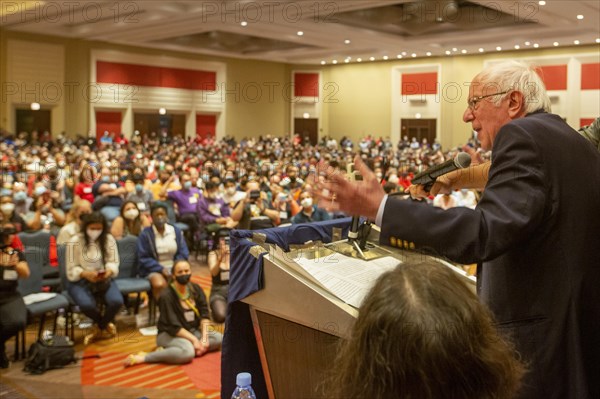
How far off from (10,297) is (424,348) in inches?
201

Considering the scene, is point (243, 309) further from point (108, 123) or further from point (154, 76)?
point (154, 76)

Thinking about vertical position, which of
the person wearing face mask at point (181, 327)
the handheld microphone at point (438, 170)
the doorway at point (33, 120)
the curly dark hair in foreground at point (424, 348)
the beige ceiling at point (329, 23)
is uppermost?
the beige ceiling at point (329, 23)

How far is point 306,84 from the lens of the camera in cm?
2934

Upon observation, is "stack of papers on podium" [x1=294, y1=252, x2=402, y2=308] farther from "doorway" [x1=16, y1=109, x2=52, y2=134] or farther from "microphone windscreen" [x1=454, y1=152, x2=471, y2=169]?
"doorway" [x1=16, y1=109, x2=52, y2=134]

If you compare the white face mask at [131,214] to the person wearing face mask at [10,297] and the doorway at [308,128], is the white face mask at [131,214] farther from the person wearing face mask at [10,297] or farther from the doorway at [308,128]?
the doorway at [308,128]

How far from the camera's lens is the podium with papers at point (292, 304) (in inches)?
76.9

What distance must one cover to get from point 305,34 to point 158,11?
544 cm

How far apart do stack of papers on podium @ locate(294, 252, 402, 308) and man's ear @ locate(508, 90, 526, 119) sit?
549 mm

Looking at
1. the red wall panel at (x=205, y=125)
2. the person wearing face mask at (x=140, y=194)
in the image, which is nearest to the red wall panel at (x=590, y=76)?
the red wall panel at (x=205, y=125)

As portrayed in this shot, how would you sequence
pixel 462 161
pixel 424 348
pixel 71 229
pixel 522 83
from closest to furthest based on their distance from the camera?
pixel 424 348
pixel 522 83
pixel 462 161
pixel 71 229

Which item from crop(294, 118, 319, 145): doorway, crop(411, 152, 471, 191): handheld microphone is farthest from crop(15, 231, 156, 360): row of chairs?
crop(294, 118, 319, 145): doorway

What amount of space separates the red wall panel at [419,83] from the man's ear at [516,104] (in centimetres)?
2509

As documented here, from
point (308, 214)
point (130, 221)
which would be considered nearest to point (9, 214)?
point (130, 221)

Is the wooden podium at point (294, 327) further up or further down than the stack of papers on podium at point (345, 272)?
further down
